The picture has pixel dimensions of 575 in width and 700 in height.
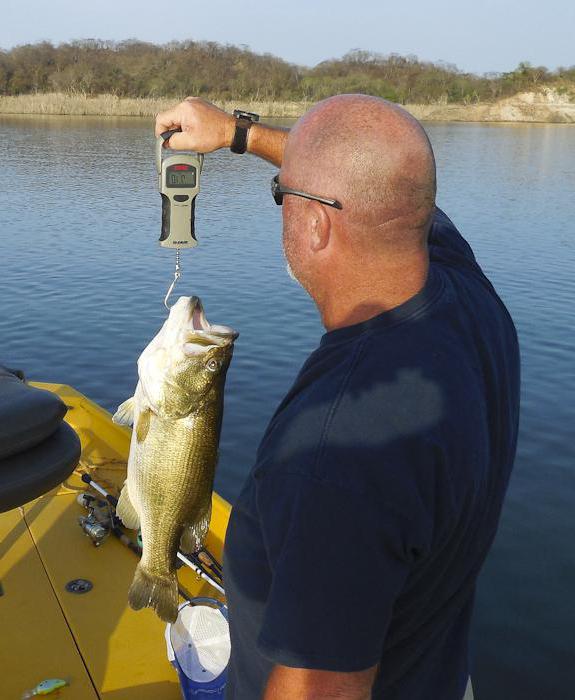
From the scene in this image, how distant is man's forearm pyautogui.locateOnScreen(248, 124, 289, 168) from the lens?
126 inches

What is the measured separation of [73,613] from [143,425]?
208 cm

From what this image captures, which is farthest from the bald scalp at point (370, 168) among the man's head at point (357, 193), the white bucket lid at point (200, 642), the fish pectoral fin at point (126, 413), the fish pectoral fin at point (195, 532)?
the white bucket lid at point (200, 642)

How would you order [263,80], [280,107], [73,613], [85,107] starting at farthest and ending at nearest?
[263,80], [280,107], [85,107], [73,613]

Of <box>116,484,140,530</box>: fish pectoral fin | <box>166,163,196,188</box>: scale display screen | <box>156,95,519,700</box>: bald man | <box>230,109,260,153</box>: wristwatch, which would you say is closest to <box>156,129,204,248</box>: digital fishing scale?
<box>166,163,196,188</box>: scale display screen

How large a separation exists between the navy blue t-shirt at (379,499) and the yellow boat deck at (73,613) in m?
2.04

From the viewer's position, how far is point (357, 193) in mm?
1808

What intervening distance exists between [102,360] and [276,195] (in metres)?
9.56

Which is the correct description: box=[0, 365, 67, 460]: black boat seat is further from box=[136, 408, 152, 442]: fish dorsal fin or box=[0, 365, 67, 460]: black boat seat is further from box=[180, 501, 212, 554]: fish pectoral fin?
box=[180, 501, 212, 554]: fish pectoral fin

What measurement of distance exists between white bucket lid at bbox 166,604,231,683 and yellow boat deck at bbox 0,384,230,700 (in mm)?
299

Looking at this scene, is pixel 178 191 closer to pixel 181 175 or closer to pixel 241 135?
pixel 181 175

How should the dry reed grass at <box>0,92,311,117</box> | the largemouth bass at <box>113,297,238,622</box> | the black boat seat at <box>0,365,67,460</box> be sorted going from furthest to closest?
the dry reed grass at <box>0,92,311,117</box>, the black boat seat at <box>0,365,67,460</box>, the largemouth bass at <box>113,297,238,622</box>

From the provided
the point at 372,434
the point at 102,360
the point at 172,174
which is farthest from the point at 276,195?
the point at 102,360

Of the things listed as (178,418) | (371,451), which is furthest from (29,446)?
(371,451)

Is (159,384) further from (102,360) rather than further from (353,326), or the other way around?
(102,360)
